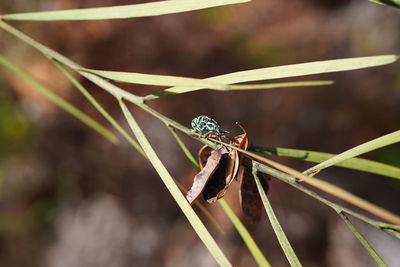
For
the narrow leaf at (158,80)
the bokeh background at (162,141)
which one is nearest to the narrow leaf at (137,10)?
the narrow leaf at (158,80)

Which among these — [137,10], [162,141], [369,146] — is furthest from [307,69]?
[162,141]

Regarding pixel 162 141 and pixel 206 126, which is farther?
pixel 162 141

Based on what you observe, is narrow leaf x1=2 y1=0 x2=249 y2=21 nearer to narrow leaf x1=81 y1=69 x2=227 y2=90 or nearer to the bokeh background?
narrow leaf x1=81 y1=69 x2=227 y2=90

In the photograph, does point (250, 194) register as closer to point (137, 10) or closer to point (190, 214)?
point (190, 214)

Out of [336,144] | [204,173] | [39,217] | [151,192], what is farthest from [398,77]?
[204,173]

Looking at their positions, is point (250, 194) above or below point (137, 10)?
below

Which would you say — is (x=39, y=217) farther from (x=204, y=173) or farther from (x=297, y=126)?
(x=204, y=173)
